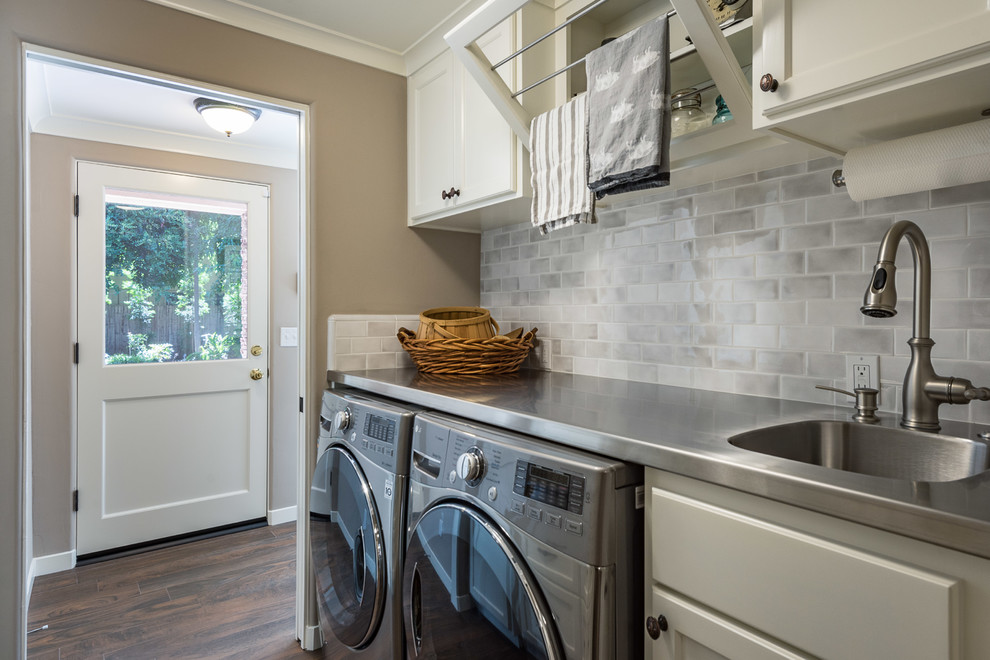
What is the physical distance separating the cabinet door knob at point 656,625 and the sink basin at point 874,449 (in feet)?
1.04

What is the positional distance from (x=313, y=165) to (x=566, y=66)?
1021 mm

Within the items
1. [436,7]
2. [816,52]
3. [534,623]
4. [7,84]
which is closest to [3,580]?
[7,84]

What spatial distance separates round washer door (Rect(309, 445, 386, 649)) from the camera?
5.23 feet

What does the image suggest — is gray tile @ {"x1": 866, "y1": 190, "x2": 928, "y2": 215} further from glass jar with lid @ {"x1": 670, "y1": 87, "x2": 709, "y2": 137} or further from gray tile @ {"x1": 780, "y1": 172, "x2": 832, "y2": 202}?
glass jar with lid @ {"x1": 670, "y1": 87, "x2": 709, "y2": 137}

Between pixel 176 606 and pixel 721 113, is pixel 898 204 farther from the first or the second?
pixel 176 606

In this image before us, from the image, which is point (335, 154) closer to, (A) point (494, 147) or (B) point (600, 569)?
(A) point (494, 147)

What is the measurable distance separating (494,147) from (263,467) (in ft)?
8.04

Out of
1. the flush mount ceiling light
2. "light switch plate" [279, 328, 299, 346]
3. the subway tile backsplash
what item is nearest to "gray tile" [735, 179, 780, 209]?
the subway tile backsplash

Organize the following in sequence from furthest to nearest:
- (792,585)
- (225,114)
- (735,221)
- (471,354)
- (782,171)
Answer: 1. (225,114)
2. (471,354)
3. (735,221)
4. (782,171)
5. (792,585)

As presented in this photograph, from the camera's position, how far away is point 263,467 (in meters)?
3.35

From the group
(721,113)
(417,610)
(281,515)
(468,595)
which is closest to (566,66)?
(721,113)

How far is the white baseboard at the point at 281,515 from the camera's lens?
331 cm

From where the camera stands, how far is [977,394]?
1.01 m

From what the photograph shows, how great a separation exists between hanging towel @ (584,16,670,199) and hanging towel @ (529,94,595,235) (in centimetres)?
6
